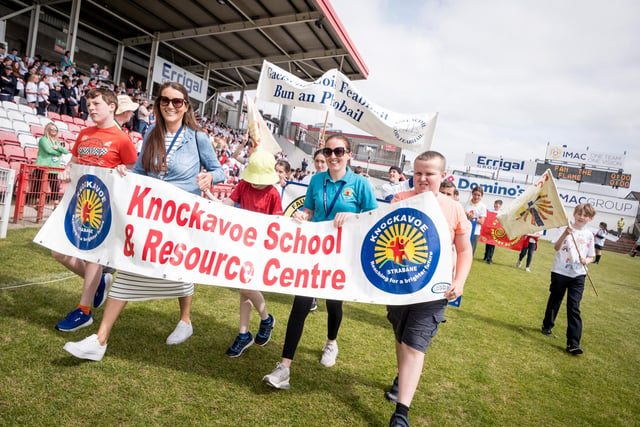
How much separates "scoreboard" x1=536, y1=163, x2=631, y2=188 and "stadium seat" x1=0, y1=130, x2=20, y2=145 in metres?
48.6

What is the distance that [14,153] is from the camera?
27.3ft

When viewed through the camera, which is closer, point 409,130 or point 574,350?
point 574,350

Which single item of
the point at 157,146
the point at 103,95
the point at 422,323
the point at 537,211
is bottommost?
the point at 422,323

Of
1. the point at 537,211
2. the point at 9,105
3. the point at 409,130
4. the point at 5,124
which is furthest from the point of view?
the point at 9,105

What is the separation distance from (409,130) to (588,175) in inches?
1954

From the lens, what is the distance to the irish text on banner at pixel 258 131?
5.64 metres

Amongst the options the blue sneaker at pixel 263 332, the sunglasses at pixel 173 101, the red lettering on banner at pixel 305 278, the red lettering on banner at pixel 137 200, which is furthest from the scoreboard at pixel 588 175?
the red lettering on banner at pixel 137 200

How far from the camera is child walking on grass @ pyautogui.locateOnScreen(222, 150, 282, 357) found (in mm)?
3119

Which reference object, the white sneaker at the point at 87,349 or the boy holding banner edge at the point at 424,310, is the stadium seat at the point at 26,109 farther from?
the boy holding banner edge at the point at 424,310

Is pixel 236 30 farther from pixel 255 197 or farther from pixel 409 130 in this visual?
pixel 255 197

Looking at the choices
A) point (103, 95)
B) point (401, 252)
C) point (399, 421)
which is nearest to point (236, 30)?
point (103, 95)

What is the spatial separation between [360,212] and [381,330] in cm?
218

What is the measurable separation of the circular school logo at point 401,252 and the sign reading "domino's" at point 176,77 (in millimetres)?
20777

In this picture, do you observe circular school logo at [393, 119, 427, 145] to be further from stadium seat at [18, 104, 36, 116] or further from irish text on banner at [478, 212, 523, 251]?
stadium seat at [18, 104, 36, 116]
